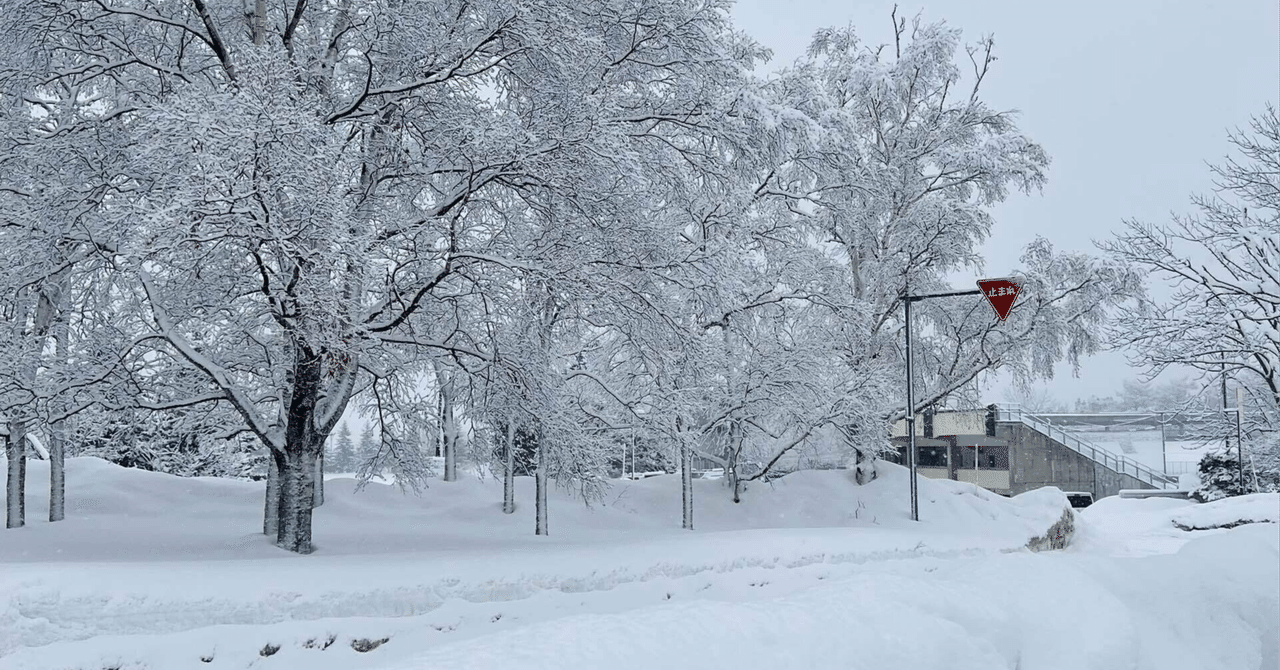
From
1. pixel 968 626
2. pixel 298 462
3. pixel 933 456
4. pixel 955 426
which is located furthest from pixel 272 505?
pixel 933 456

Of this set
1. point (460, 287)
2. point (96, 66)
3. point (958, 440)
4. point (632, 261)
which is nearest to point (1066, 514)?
point (632, 261)

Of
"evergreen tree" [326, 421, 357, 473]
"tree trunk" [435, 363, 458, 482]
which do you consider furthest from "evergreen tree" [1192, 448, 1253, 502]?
"evergreen tree" [326, 421, 357, 473]

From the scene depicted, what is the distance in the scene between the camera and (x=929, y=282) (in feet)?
74.3

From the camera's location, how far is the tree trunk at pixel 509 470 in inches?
545

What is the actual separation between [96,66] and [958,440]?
42063 mm

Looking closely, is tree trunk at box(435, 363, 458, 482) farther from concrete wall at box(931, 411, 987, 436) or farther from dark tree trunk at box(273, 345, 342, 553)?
concrete wall at box(931, 411, 987, 436)

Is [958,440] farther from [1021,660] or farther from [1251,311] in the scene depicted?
[1021,660]

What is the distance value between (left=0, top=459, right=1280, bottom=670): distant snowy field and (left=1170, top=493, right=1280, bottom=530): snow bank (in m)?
9.40

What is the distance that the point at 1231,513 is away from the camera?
2184 centimetres

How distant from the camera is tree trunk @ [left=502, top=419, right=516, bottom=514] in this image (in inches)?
545

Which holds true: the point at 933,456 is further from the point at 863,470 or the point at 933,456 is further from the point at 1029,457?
the point at 863,470

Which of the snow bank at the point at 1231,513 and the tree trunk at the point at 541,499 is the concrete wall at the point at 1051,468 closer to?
the snow bank at the point at 1231,513

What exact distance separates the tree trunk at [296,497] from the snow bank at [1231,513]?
20.5 m

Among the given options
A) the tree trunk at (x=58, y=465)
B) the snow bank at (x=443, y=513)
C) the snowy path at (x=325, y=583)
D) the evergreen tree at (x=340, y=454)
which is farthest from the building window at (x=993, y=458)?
the evergreen tree at (x=340, y=454)
